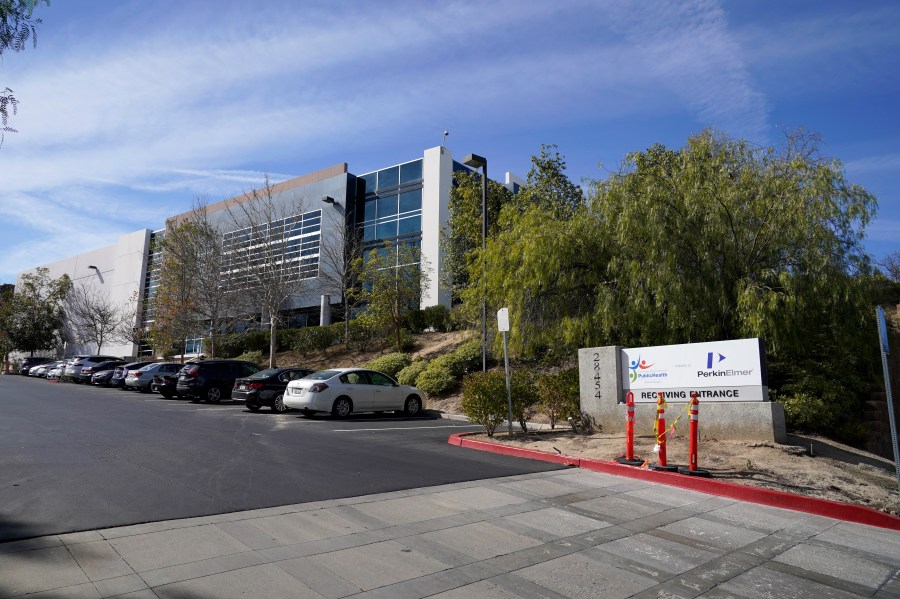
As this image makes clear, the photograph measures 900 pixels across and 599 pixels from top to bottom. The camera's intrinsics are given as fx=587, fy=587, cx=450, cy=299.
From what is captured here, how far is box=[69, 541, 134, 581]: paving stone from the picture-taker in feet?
14.0

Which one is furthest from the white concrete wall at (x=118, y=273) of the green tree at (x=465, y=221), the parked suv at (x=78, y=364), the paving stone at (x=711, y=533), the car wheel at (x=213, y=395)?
the paving stone at (x=711, y=533)

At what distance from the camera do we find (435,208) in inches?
1406

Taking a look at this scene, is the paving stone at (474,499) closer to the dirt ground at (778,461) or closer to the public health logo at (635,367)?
the dirt ground at (778,461)

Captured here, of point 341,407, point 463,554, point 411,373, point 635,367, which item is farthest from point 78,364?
point 463,554

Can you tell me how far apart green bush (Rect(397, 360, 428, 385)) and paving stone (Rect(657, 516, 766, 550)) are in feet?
52.2

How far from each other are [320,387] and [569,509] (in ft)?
33.2

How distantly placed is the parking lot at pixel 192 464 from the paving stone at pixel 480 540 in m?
1.77

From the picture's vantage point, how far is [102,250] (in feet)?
201

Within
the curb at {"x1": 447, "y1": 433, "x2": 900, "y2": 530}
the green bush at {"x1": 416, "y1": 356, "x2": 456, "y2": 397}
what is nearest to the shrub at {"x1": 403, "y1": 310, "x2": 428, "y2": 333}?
the green bush at {"x1": 416, "y1": 356, "x2": 456, "y2": 397}

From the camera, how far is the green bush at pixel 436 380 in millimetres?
20922

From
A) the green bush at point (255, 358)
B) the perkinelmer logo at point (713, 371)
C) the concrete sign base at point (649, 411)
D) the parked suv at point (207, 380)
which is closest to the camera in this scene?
the concrete sign base at point (649, 411)

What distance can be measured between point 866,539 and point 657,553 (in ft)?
9.21

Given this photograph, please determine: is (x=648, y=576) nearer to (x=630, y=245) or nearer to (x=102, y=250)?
(x=630, y=245)

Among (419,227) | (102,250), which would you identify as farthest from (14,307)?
(419,227)
